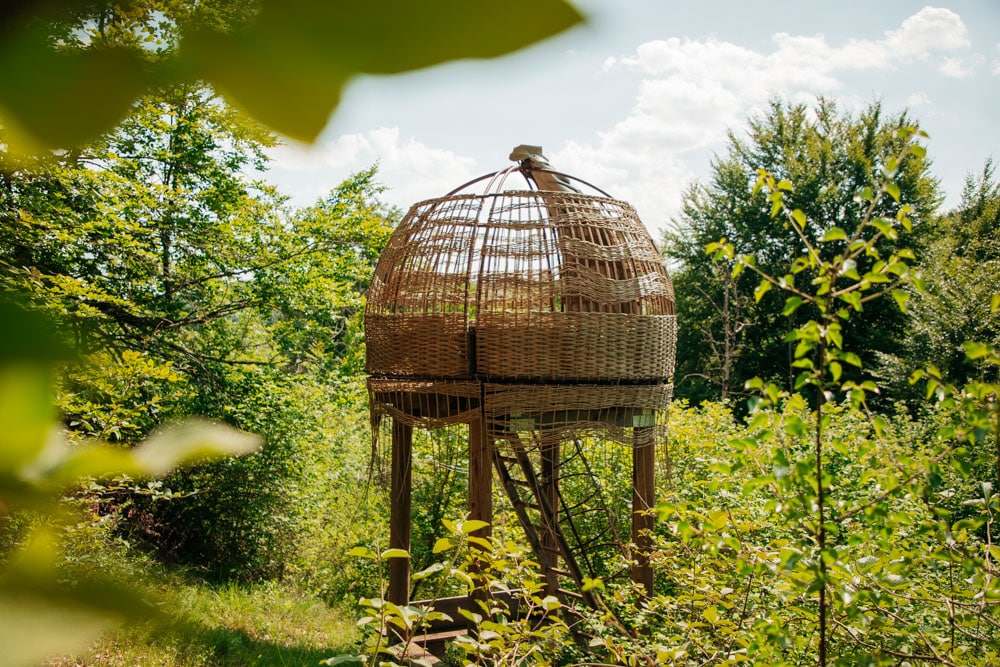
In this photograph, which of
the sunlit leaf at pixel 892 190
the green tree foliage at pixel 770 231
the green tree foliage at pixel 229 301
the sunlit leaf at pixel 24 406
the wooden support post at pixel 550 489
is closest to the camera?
the sunlit leaf at pixel 24 406

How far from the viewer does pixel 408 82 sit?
0.50ft

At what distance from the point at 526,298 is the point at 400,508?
5.26ft

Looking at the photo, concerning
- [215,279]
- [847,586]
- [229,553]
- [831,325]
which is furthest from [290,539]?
[831,325]

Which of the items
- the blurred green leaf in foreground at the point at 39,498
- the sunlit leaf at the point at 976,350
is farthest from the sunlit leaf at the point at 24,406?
the sunlit leaf at the point at 976,350

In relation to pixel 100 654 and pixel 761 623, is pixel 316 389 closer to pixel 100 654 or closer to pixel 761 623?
pixel 100 654

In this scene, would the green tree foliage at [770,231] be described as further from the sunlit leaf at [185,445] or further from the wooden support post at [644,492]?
the sunlit leaf at [185,445]

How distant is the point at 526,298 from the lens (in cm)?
325

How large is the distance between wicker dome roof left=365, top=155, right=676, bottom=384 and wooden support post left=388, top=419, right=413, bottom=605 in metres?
0.60

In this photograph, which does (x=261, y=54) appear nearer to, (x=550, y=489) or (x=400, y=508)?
(x=400, y=508)

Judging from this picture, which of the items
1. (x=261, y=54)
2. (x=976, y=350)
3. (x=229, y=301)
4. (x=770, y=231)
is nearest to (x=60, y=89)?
(x=261, y=54)

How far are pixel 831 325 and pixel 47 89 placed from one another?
154 centimetres

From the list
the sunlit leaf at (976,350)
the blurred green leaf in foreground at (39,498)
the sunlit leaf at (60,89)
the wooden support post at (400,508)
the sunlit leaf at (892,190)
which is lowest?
the wooden support post at (400,508)

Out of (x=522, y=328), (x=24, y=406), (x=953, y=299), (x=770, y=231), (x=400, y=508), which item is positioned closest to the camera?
(x=24, y=406)

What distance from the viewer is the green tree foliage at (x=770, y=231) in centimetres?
1437
